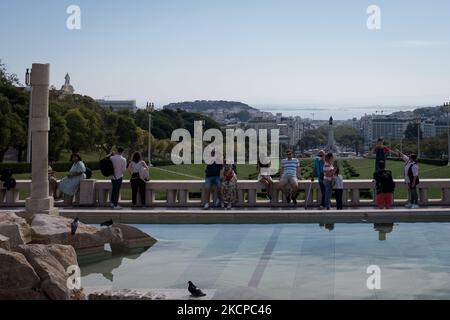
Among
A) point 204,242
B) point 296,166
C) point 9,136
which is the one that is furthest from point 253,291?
point 9,136

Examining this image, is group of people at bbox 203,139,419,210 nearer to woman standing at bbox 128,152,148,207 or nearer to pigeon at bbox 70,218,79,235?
woman standing at bbox 128,152,148,207

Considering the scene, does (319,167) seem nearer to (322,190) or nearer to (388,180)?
(322,190)

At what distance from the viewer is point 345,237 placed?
547 inches

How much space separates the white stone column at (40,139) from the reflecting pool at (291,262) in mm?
2812

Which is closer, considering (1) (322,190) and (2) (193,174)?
(1) (322,190)

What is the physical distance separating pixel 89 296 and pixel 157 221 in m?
8.15

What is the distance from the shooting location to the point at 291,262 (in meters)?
11.5

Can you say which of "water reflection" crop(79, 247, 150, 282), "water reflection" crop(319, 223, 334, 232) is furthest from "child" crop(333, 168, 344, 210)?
"water reflection" crop(79, 247, 150, 282)

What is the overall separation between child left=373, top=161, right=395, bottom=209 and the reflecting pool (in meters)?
2.17

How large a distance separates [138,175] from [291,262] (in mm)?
8304

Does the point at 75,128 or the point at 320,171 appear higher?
the point at 75,128

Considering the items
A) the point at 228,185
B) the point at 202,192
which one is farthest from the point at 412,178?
the point at 202,192

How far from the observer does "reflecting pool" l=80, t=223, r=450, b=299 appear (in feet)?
31.4

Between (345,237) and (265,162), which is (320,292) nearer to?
(345,237)
